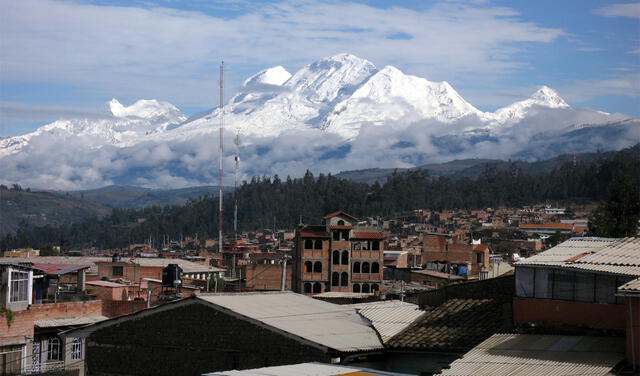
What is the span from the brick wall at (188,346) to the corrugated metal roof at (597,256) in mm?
5586

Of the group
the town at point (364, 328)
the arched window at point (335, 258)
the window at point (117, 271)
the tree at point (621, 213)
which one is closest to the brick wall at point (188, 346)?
the town at point (364, 328)

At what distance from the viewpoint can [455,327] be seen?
2548 centimetres

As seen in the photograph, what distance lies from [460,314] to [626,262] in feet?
15.3

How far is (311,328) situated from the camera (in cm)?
2598

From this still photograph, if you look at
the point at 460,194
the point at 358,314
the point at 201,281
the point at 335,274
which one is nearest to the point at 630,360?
the point at 358,314

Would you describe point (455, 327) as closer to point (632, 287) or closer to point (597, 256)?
point (597, 256)

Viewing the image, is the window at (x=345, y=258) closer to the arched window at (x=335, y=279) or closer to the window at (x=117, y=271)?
the arched window at (x=335, y=279)

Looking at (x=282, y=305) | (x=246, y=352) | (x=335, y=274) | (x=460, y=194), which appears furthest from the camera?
(x=460, y=194)

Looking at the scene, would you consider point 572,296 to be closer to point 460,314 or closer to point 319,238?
point 460,314

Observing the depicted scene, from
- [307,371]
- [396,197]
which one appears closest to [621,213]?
[307,371]

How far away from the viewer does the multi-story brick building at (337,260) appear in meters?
77.2

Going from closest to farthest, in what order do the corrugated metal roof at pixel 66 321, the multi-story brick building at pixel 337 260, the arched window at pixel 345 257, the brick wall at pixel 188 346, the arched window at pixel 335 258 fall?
the brick wall at pixel 188 346
the corrugated metal roof at pixel 66 321
the multi-story brick building at pixel 337 260
the arched window at pixel 335 258
the arched window at pixel 345 257

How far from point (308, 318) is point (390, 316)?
2.23 m

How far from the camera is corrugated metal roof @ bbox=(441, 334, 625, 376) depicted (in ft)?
67.2
